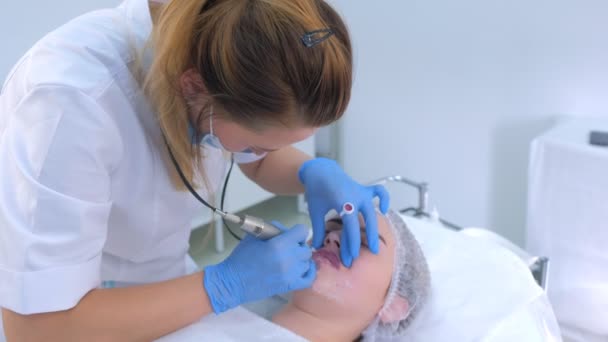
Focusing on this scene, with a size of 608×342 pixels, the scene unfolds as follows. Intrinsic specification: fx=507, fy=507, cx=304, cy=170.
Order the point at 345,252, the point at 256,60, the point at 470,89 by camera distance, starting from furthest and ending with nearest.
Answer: the point at 470,89
the point at 345,252
the point at 256,60

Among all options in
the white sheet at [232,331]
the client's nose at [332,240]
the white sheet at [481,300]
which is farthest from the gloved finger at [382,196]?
the white sheet at [232,331]

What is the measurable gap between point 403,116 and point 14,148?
6.21 ft

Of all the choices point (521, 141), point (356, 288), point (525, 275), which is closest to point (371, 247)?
point (356, 288)

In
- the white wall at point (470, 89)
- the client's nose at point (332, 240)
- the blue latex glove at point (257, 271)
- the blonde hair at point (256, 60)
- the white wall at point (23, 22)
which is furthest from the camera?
the white wall at point (470, 89)

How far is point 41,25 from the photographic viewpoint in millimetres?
1778

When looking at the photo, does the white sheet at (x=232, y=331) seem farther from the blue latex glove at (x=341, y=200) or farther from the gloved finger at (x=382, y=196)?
the gloved finger at (x=382, y=196)

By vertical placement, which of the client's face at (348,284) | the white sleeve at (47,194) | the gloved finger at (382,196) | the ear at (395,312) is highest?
the white sleeve at (47,194)

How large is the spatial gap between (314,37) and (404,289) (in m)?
0.68

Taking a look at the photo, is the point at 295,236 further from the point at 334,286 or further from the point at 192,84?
the point at 192,84

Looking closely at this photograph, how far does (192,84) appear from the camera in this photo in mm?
817

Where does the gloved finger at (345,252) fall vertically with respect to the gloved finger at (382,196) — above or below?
below

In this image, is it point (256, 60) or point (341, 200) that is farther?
point (341, 200)

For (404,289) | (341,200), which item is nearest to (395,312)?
(404,289)

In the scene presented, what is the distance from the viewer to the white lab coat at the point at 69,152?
74cm
